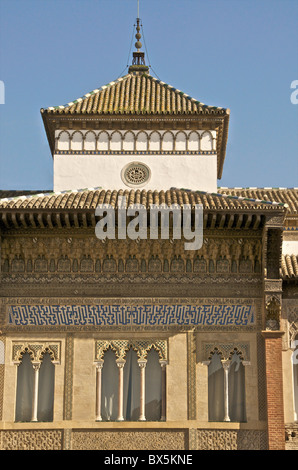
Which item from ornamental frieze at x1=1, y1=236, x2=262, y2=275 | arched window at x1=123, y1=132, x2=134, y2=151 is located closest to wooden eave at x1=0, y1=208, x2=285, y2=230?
ornamental frieze at x1=1, y1=236, x2=262, y2=275

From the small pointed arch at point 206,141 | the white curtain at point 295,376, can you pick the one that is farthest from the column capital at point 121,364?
the small pointed arch at point 206,141

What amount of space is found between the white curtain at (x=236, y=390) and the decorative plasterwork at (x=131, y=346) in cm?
118

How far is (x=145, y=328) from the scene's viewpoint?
52.0 feet

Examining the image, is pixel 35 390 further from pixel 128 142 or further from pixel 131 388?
pixel 128 142

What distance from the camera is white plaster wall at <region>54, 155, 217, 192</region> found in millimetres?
17688

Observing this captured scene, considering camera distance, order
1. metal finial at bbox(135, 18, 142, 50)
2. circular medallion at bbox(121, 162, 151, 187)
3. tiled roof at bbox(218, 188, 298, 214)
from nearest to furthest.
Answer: circular medallion at bbox(121, 162, 151, 187) → tiled roof at bbox(218, 188, 298, 214) → metal finial at bbox(135, 18, 142, 50)

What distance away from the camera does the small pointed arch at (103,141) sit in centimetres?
1778

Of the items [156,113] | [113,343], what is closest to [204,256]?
[113,343]

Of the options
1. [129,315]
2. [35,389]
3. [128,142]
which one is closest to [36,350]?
[35,389]

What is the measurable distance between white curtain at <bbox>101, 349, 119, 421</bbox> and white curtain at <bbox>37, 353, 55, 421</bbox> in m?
0.87

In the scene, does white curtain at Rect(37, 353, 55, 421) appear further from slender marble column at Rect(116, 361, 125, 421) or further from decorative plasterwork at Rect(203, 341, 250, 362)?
decorative plasterwork at Rect(203, 341, 250, 362)

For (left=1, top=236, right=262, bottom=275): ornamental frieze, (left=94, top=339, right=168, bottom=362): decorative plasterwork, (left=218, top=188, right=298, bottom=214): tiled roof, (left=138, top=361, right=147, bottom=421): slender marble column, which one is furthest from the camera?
(left=218, top=188, right=298, bottom=214): tiled roof

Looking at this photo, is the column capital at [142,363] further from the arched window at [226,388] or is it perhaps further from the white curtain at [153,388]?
the arched window at [226,388]

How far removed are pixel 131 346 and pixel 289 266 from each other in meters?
3.12
